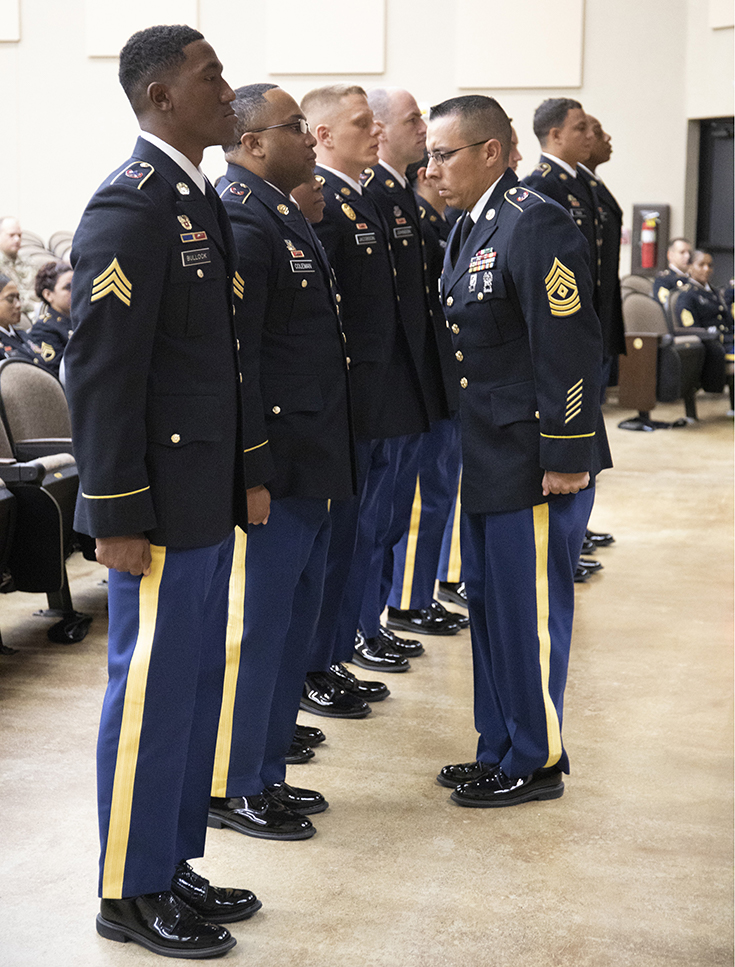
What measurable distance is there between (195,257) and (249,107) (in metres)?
0.71

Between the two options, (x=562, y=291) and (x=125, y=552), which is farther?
(x=562, y=291)

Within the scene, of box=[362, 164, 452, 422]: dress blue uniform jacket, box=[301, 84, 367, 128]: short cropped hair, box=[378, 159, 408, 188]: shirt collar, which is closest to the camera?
box=[301, 84, 367, 128]: short cropped hair

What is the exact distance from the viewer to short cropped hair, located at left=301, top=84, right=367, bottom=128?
329 cm

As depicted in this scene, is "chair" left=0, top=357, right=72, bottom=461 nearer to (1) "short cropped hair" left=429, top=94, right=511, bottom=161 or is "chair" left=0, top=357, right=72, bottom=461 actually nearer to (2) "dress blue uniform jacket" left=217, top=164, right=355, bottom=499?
(2) "dress blue uniform jacket" left=217, top=164, right=355, bottom=499

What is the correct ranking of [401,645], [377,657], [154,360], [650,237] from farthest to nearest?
[650,237] < [401,645] < [377,657] < [154,360]

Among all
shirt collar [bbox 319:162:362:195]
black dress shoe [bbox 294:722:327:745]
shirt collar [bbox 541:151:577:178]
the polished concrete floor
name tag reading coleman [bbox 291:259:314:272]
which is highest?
shirt collar [bbox 541:151:577:178]

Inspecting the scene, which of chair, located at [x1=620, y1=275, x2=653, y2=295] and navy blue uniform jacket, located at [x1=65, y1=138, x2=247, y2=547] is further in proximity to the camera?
chair, located at [x1=620, y1=275, x2=653, y2=295]

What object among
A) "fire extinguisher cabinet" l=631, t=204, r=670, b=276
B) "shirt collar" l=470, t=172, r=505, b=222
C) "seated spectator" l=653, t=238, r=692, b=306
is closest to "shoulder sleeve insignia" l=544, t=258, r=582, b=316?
"shirt collar" l=470, t=172, r=505, b=222

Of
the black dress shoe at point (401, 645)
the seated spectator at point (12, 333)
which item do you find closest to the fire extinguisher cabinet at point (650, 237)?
the seated spectator at point (12, 333)

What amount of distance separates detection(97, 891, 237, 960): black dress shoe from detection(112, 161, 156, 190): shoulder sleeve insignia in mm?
1285

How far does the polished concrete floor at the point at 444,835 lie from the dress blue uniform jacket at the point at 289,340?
80cm

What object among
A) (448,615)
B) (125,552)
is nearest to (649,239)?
(448,615)

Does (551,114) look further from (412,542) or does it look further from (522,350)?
(522,350)

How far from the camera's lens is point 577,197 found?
4.66 m
